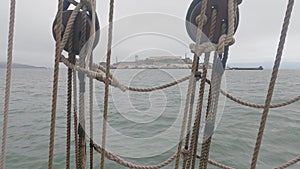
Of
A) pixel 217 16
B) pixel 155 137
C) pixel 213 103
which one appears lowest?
pixel 155 137

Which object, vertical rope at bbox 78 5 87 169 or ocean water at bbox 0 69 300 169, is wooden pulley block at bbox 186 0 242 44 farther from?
ocean water at bbox 0 69 300 169

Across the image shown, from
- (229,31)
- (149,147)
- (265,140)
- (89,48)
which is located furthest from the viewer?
(265,140)

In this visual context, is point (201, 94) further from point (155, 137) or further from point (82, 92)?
point (155, 137)

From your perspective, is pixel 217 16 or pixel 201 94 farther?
pixel 201 94

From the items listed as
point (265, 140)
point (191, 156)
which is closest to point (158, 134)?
point (265, 140)

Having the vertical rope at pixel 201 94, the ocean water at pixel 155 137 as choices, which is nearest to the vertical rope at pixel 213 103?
the vertical rope at pixel 201 94

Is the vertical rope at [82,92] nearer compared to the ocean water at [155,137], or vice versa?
the vertical rope at [82,92]

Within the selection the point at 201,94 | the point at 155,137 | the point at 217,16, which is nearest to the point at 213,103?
the point at 201,94

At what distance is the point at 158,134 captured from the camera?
16.4 feet

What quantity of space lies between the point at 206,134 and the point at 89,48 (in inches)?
23.9

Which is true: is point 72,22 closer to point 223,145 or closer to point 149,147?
point 149,147

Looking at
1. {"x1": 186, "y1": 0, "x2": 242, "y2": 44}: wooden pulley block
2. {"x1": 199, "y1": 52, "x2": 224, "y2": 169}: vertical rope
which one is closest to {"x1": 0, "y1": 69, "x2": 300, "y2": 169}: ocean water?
{"x1": 199, "y1": 52, "x2": 224, "y2": 169}: vertical rope

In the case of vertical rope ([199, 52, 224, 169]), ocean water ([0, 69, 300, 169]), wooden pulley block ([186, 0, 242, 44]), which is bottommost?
ocean water ([0, 69, 300, 169])

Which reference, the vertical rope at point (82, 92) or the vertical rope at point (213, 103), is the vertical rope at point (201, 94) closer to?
the vertical rope at point (213, 103)
